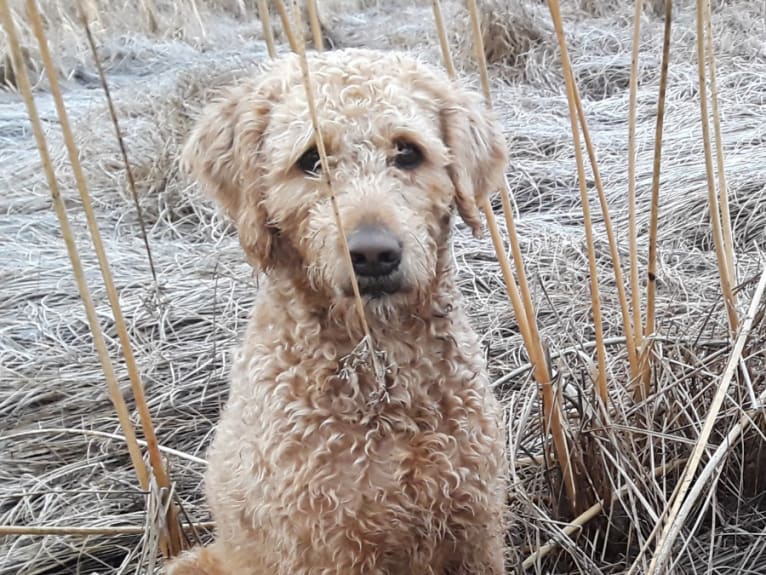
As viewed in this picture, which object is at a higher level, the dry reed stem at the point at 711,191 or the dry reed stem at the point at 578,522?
the dry reed stem at the point at 711,191

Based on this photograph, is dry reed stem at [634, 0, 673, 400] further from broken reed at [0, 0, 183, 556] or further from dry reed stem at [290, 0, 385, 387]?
broken reed at [0, 0, 183, 556]

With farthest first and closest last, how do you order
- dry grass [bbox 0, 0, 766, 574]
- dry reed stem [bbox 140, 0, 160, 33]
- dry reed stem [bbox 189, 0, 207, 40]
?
dry reed stem [bbox 140, 0, 160, 33], dry reed stem [bbox 189, 0, 207, 40], dry grass [bbox 0, 0, 766, 574]

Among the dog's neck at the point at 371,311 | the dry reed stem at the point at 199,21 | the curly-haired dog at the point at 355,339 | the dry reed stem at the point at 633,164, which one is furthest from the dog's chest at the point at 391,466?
the dry reed stem at the point at 199,21

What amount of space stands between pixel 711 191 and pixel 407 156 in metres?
0.83

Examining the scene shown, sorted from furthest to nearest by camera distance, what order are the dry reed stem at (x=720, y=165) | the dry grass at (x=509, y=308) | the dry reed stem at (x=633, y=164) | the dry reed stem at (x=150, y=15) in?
the dry reed stem at (x=150, y=15)
the dry grass at (x=509, y=308)
the dry reed stem at (x=720, y=165)
the dry reed stem at (x=633, y=164)

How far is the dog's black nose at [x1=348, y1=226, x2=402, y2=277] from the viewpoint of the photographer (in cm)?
A: 170

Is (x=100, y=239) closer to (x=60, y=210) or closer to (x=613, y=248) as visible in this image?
(x=60, y=210)

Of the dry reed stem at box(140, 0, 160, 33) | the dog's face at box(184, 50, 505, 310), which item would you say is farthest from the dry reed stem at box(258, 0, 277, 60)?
the dry reed stem at box(140, 0, 160, 33)

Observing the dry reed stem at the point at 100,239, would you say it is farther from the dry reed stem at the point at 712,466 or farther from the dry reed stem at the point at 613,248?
the dry reed stem at the point at 712,466

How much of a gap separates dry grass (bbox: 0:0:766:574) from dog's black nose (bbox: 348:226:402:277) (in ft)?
2.44

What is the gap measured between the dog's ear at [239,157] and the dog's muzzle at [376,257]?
0.30 meters

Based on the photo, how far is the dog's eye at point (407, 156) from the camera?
1.92 metres

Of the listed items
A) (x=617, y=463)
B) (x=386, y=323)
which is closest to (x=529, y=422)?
(x=617, y=463)

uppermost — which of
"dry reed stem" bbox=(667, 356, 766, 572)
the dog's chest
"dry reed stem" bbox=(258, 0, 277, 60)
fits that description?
"dry reed stem" bbox=(258, 0, 277, 60)
